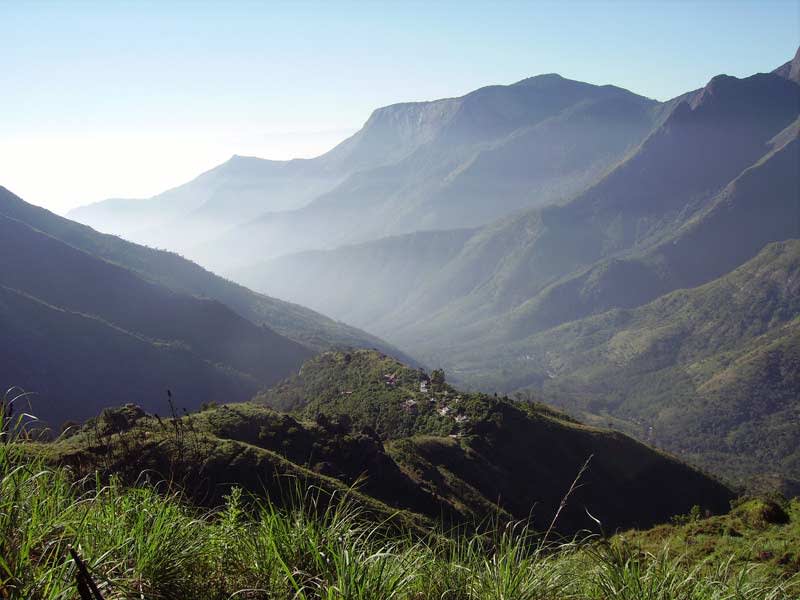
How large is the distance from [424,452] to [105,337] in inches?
4378

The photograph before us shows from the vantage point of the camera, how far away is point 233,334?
549 ft

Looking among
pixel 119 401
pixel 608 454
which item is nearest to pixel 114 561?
pixel 608 454

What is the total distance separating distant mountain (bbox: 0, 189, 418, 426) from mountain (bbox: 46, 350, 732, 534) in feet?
190

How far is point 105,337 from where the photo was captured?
13350 cm

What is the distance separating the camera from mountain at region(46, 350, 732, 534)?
3206 cm

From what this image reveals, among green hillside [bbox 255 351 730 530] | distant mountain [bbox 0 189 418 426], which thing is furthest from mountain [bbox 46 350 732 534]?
distant mountain [bbox 0 189 418 426]

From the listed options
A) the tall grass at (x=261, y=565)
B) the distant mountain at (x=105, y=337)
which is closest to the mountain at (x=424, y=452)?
the tall grass at (x=261, y=565)

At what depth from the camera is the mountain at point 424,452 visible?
105ft

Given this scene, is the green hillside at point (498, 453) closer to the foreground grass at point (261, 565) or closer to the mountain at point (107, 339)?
the foreground grass at point (261, 565)

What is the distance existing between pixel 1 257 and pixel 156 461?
526 feet

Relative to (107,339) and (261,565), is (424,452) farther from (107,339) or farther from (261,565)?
(107,339)

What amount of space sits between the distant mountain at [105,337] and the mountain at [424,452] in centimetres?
5791

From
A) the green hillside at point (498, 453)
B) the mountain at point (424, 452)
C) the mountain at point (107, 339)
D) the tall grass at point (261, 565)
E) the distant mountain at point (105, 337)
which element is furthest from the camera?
the distant mountain at point (105, 337)

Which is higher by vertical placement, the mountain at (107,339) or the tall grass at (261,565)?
the tall grass at (261,565)
